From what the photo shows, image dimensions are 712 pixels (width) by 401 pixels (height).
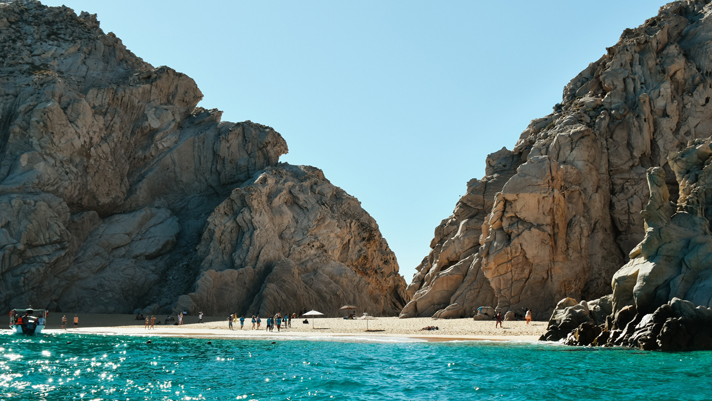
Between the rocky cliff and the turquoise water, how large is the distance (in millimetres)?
27648

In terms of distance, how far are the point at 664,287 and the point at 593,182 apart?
840 inches

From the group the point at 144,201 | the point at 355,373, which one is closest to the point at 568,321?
the point at 355,373

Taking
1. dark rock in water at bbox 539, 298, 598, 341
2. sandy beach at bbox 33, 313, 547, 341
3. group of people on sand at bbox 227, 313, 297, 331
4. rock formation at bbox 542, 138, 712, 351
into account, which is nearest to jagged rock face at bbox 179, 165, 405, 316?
sandy beach at bbox 33, 313, 547, 341

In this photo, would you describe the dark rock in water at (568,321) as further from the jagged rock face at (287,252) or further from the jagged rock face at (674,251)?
the jagged rock face at (287,252)

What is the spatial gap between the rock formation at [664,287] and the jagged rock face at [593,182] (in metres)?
11.3

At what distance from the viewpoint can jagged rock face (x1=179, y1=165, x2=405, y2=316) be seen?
198 feet

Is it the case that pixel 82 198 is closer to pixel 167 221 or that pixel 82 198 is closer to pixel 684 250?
pixel 167 221

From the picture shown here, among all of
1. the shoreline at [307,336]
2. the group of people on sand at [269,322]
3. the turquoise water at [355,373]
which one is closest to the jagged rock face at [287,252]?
the group of people on sand at [269,322]

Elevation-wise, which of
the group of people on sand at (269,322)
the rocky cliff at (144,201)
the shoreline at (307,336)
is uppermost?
the rocky cliff at (144,201)

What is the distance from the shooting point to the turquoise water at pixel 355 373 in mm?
18641

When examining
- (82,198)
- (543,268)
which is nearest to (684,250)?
(543,268)

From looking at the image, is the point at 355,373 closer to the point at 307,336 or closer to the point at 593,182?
the point at 307,336

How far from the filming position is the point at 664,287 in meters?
28.8

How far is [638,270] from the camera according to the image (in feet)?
100
